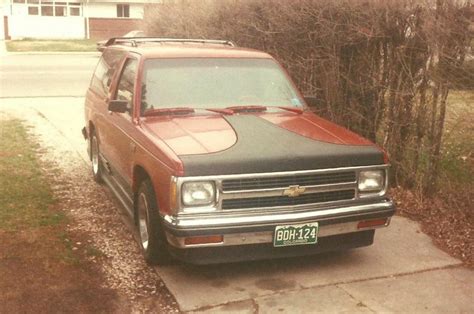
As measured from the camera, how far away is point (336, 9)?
22.2 ft

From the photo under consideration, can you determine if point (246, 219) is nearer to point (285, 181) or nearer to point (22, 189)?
point (285, 181)

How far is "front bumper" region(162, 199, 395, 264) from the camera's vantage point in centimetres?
432

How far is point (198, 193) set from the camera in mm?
4355

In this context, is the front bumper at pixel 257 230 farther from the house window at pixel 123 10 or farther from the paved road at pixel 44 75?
the house window at pixel 123 10

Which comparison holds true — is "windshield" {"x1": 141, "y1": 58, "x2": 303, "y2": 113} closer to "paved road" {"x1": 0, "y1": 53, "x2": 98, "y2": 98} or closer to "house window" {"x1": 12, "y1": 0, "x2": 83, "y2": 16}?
"paved road" {"x1": 0, "y1": 53, "x2": 98, "y2": 98}

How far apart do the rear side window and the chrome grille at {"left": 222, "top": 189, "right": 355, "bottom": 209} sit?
282 centimetres

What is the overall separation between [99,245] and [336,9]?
369 cm

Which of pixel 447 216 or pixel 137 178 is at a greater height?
pixel 137 178

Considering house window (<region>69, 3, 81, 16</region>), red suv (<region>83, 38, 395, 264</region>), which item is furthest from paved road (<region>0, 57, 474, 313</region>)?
house window (<region>69, 3, 81, 16</region>)

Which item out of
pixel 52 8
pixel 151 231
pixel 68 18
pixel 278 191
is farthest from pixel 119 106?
pixel 52 8

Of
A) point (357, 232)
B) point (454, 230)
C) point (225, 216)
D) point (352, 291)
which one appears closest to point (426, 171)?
point (454, 230)

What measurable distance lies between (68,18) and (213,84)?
38.5 m

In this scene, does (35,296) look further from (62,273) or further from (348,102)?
(348,102)

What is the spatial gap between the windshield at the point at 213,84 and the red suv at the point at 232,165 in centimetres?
1
